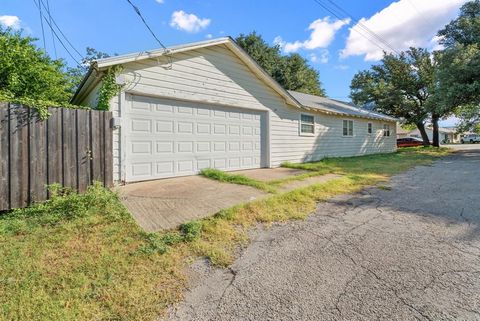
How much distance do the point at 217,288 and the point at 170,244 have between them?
106cm

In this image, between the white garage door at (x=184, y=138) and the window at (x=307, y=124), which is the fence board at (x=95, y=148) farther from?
the window at (x=307, y=124)

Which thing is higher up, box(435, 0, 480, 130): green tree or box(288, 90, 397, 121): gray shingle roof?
box(435, 0, 480, 130): green tree

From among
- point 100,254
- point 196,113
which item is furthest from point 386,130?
point 100,254

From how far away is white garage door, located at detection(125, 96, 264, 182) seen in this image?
6.76 m

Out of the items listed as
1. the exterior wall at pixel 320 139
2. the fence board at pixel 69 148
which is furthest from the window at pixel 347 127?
the fence board at pixel 69 148

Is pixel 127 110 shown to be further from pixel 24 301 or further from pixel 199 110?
pixel 24 301

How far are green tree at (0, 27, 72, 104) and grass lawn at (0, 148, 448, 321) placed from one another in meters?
8.78

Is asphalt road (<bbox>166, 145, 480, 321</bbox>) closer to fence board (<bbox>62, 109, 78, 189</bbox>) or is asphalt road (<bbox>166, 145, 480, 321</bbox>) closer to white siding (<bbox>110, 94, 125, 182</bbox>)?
fence board (<bbox>62, 109, 78, 189</bbox>)

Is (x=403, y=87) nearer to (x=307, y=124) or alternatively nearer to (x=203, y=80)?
(x=307, y=124)

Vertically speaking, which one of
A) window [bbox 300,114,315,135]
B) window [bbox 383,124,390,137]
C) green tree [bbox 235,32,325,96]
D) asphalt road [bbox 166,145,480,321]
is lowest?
asphalt road [bbox 166,145,480,321]

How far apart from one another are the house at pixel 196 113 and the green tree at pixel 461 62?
10915 millimetres

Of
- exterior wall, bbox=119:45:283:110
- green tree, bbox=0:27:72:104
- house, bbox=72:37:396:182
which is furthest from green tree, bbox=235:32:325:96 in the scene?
exterior wall, bbox=119:45:283:110

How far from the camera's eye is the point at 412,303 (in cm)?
232

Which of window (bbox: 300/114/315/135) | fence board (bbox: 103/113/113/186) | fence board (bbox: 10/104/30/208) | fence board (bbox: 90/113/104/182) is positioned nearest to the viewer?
fence board (bbox: 10/104/30/208)
